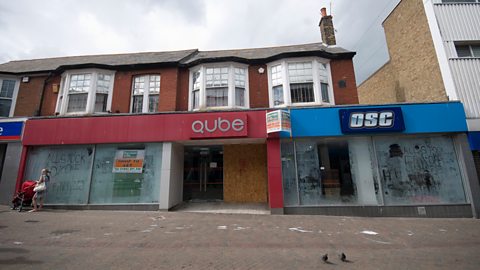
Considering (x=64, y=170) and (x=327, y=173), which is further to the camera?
(x=64, y=170)

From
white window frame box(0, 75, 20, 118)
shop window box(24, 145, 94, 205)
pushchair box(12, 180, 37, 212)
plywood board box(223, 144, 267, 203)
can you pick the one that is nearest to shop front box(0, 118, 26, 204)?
shop window box(24, 145, 94, 205)

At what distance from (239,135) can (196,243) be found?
490 cm

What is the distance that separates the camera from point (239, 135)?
9.26 m

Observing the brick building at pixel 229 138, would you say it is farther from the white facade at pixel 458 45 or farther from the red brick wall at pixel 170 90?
the white facade at pixel 458 45

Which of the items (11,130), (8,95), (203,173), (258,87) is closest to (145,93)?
(203,173)

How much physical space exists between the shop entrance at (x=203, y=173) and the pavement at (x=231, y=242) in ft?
9.66

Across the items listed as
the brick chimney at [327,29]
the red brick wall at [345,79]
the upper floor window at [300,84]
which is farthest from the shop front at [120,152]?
the brick chimney at [327,29]

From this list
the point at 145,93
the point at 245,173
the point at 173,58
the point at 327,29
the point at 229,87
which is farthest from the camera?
the point at 327,29

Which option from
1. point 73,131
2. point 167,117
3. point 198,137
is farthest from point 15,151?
point 198,137

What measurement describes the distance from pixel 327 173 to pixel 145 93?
9.93 m

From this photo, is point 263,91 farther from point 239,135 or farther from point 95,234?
point 95,234

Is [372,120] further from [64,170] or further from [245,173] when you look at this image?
[64,170]

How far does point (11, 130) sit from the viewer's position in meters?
10.2

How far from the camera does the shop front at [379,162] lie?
8.48 meters
